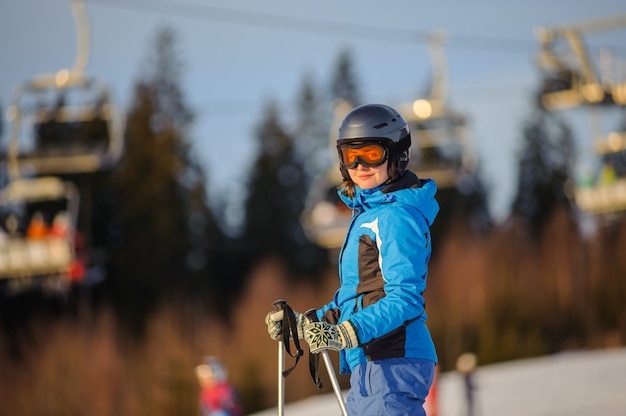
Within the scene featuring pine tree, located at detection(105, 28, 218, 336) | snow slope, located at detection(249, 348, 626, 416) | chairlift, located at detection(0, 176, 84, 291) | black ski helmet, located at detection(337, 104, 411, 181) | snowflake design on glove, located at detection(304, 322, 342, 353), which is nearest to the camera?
snowflake design on glove, located at detection(304, 322, 342, 353)

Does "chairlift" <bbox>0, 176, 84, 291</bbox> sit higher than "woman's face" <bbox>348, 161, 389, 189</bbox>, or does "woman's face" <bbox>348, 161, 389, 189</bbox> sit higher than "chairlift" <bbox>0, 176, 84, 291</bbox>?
"woman's face" <bbox>348, 161, 389, 189</bbox>

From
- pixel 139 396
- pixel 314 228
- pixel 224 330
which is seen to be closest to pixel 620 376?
pixel 314 228

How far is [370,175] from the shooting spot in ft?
12.4

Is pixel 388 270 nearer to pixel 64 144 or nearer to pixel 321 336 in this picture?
pixel 321 336

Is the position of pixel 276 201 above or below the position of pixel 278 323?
below

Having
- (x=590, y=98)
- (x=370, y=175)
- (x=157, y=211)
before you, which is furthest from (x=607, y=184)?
(x=157, y=211)

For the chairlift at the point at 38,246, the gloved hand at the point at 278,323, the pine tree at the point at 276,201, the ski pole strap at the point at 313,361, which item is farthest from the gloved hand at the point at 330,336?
the pine tree at the point at 276,201

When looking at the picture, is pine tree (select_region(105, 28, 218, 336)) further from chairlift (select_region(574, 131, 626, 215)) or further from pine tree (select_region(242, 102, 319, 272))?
chairlift (select_region(574, 131, 626, 215))

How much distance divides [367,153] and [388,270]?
1.39 ft

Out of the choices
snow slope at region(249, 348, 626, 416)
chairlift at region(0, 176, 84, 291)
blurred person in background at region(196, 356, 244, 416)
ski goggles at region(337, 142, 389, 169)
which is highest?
ski goggles at region(337, 142, 389, 169)

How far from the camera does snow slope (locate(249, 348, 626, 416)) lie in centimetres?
1426

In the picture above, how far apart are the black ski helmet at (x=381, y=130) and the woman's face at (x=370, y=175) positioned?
23 millimetres

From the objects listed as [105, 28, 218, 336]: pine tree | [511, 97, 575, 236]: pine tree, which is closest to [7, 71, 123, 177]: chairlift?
[105, 28, 218, 336]: pine tree

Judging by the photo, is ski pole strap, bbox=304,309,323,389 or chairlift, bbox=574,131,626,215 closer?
ski pole strap, bbox=304,309,323,389
